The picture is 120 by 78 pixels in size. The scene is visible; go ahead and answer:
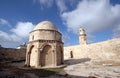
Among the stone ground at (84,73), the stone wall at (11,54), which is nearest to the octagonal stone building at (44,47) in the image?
the stone ground at (84,73)

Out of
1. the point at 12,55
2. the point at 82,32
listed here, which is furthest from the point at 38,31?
the point at 82,32

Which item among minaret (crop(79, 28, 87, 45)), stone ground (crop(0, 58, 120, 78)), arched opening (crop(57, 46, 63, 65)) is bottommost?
stone ground (crop(0, 58, 120, 78))

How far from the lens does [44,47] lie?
21.1 metres

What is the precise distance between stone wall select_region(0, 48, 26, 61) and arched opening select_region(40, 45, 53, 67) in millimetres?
18923

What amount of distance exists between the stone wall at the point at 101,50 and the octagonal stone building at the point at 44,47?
10.1 m

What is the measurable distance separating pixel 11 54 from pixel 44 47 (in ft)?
66.9

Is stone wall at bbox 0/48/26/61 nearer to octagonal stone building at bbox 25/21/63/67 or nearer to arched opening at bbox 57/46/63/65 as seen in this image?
octagonal stone building at bbox 25/21/63/67

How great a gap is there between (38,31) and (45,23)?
7.70ft

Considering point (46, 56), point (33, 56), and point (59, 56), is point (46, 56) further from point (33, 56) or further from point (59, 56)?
point (59, 56)

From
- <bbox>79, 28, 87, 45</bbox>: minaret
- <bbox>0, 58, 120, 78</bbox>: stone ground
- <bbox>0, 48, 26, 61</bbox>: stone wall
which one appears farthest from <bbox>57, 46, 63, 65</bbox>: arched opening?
<bbox>79, 28, 87, 45</bbox>: minaret

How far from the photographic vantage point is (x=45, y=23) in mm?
23453

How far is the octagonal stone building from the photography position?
2059cm

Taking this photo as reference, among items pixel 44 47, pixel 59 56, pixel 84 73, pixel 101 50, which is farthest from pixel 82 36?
pixel 84 73

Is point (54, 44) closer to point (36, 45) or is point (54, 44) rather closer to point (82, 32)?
point (36, 45)
